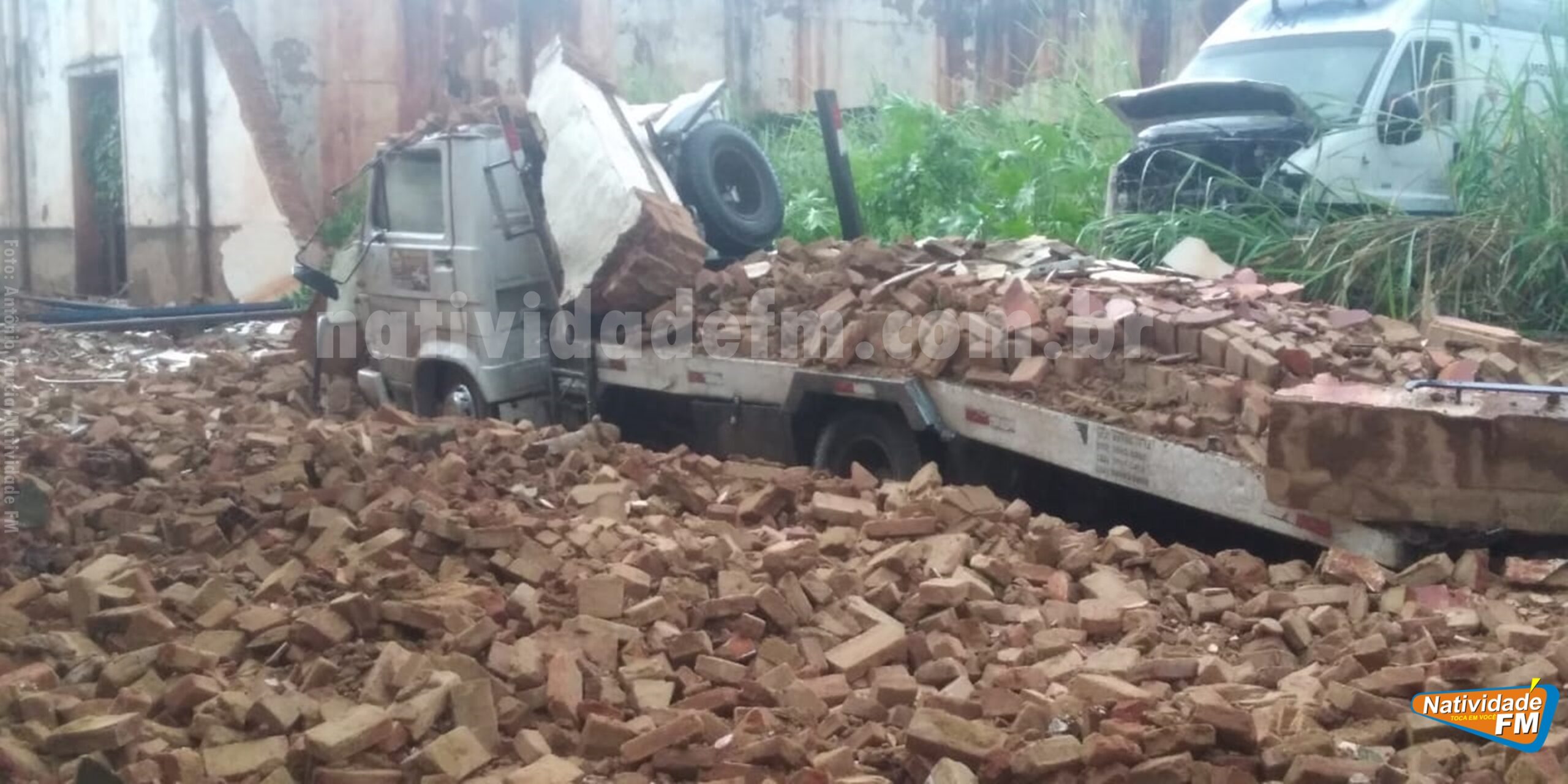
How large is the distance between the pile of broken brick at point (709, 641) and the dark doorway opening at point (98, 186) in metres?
14.2

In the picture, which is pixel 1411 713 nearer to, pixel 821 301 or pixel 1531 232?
pixel 821 301

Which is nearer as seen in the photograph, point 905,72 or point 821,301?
point 821,301

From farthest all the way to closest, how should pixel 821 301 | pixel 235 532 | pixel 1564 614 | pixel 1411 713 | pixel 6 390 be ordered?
1. pixel 6 390
2. pixel 821 301
3. pixel 235 532
4. pixel 1564 614
5. pixel 1411 713

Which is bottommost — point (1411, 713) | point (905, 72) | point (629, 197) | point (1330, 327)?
point (1411, 713)

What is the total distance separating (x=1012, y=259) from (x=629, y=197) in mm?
2083

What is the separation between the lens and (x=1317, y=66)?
9969 mm

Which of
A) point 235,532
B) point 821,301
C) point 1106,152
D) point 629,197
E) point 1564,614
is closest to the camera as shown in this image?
point 1564,614

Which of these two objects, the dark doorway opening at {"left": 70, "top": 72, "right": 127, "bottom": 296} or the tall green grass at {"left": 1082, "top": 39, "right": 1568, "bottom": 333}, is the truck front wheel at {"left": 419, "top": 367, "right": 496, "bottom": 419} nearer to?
the tall green grass at {"left": 1082, "top": 39, "right": 1568, "bottom": 333}

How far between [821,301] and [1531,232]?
3738 mm

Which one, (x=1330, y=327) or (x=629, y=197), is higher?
(x=629, y=197)

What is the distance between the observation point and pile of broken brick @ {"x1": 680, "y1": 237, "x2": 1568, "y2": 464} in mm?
5559

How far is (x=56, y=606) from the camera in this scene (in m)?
5.05

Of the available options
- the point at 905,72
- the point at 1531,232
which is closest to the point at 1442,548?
the point at 1531,232

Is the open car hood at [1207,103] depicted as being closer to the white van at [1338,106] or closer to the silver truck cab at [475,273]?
the white van at [1338,106]
